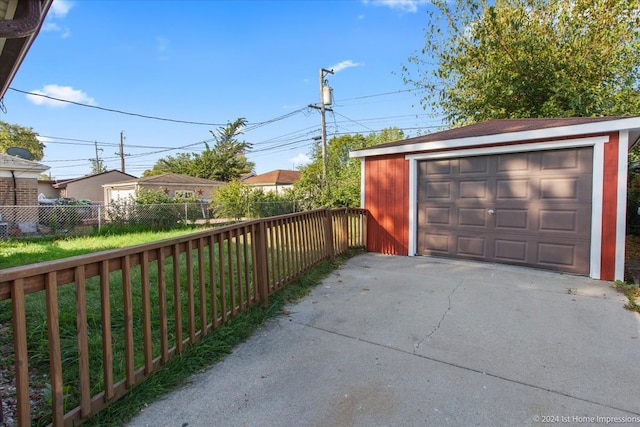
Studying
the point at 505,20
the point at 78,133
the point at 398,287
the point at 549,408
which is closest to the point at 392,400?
the point at 549,408

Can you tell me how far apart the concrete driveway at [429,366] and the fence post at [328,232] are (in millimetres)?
1464

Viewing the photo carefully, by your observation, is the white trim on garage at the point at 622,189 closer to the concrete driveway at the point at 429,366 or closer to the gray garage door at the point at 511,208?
the gray garage door at the point at 511,208

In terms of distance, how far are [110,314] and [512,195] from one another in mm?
5616

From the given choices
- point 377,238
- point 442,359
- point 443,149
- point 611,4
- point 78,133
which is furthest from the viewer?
point 78,133

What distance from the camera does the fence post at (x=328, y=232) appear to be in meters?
5.57

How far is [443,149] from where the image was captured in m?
6.16

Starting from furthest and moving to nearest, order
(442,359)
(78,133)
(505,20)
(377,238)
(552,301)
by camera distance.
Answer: (78,133), (505,20), (377,238), (552,301), (442,359)

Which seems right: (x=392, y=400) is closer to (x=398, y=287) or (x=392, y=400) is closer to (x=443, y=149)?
(x=398, y=287)

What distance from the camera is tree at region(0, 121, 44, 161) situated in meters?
32.6

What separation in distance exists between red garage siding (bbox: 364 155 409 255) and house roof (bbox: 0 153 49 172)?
38.5 feet

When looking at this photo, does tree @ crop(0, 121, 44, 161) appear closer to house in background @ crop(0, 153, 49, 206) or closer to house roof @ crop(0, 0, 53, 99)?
house in background @ crop(0, 153, 49, 206)

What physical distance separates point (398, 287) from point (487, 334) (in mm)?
1501

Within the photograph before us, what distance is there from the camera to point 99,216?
11.0 m

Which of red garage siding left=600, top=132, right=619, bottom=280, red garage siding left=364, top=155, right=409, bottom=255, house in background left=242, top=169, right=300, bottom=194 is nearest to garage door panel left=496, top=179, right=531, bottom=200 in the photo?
red garage siding left=600, top=132, right=619, bottom=280
